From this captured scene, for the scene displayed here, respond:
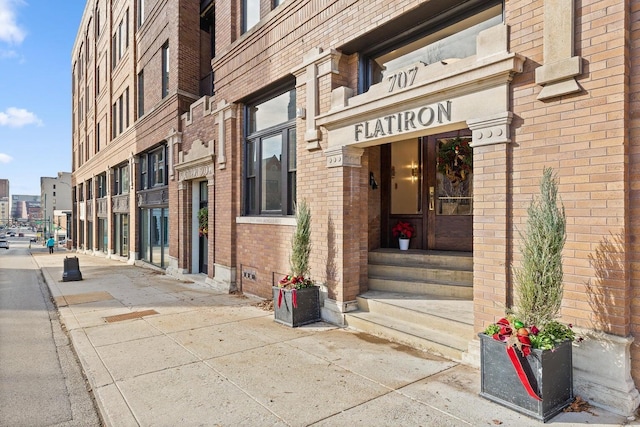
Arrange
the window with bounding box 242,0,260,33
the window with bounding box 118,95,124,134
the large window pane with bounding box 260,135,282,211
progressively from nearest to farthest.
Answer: the large window pane with bounding box 260,135,282,211 < the window with bounding box 242,0,260,33 < the window with bounding box 118,95,124,134

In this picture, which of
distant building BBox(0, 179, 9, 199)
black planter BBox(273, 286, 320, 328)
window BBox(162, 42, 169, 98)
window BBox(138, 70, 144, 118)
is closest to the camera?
black planter BBox(273, 286, 320, 328)

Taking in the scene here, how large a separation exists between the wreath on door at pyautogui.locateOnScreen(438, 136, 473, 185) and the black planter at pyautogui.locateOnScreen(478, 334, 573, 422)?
3956 mm

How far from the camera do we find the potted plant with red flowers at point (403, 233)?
7.42 m

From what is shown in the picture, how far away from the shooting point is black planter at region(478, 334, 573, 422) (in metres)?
3.20

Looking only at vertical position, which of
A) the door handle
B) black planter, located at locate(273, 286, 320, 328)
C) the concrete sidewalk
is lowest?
the concrete sidewalk

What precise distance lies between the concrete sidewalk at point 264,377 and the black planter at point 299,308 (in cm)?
16

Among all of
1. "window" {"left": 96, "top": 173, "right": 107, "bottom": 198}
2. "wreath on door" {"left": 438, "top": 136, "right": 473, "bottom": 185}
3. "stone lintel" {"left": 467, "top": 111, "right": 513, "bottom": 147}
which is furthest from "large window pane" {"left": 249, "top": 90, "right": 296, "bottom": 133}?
"window" {"left": 96, "top": 173, "right": 107, "bottom": 198}

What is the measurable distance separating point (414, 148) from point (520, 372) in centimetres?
508

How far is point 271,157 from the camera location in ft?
27.7

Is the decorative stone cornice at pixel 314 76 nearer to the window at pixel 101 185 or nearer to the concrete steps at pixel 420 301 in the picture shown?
the concrete steps at pixel 420 301

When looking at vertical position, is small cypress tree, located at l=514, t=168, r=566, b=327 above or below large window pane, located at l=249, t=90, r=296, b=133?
below

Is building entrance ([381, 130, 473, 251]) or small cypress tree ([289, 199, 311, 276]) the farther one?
building entrance ([381, 130, 473, 251])

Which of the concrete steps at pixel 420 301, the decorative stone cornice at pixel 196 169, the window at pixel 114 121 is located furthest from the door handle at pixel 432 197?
the window at pixel 114 121

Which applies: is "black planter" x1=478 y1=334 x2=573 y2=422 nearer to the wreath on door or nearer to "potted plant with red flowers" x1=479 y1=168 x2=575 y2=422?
"potted plant with red flowers" x1=479 y1=168 x2=575 y2=422
